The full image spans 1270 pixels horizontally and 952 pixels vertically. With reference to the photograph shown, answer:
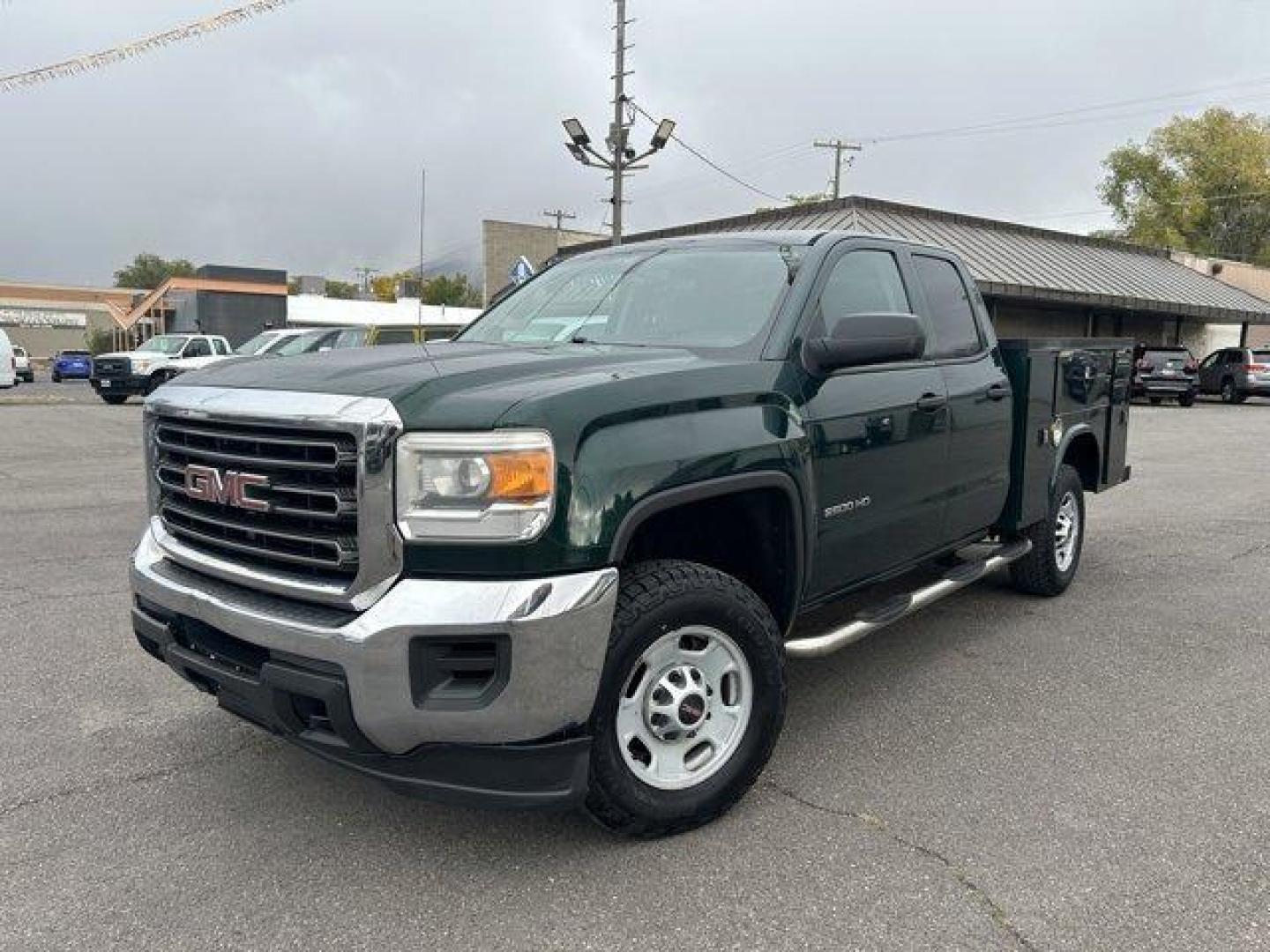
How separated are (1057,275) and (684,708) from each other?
25.9 meters

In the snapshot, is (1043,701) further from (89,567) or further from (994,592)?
(89,567)

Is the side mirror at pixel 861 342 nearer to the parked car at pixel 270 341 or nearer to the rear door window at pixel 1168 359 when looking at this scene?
the parked car at pixel 270 341

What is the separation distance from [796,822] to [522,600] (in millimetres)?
1319

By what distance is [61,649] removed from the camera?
482cm

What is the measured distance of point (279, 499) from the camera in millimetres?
2797

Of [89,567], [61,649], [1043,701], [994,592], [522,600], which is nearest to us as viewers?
[522,600]

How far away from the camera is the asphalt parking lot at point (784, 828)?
262 centimetres

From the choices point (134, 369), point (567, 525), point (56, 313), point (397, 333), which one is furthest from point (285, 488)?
point (56, 313)

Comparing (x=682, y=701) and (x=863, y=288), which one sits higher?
(x=863, y=288)

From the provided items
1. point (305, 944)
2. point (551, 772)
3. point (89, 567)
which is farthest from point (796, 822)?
point (89, 567)

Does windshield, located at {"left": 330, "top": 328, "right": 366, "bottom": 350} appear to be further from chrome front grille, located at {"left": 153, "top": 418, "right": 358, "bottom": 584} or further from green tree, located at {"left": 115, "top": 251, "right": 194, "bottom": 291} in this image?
green tree, located at {"left": 115, "top": 251, "right": 194, "bottom": 291}

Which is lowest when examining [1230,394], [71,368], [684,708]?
[1230,394]

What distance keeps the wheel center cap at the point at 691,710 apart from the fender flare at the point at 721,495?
1.71 feet

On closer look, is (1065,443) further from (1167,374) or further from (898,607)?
(1167,374)
